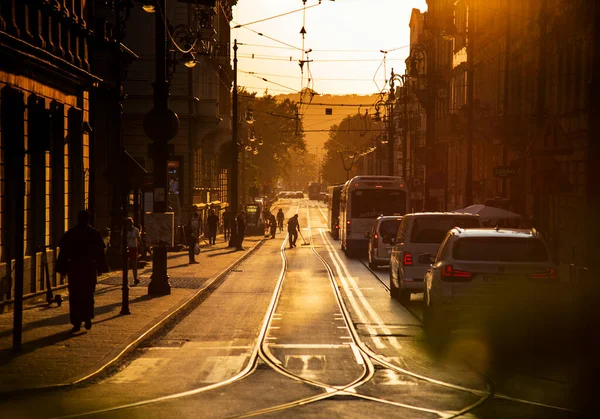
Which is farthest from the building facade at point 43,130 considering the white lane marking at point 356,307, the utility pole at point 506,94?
the utility pole at point 506,94

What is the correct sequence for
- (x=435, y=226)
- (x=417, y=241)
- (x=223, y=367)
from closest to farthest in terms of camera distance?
(x=223, y=367) < (x=417, y=241) < (x=435, y=226)

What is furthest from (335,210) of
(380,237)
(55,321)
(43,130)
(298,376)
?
(298,376)

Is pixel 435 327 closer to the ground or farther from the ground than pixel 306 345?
farther from the ground

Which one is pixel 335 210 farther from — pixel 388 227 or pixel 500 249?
pixel 500 249

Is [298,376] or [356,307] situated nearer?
Answer: [298,376]

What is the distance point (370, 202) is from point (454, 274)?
30139mm

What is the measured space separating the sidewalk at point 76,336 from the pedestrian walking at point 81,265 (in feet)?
1.17

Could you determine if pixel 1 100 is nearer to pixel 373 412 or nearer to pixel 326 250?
pixel 373 412

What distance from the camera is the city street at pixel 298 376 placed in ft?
34.8

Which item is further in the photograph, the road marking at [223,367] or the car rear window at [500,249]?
the car rear window at [500,249]

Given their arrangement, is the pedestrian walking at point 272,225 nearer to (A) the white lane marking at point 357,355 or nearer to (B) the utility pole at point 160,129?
(B) the utility pole at point 160,129

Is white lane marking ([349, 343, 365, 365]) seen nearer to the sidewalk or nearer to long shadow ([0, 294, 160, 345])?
the sidewalk

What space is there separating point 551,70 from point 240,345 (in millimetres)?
25603

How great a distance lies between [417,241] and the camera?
2356 centimetres
